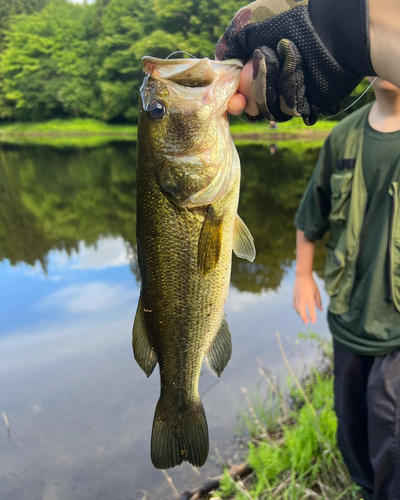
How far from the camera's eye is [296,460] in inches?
109

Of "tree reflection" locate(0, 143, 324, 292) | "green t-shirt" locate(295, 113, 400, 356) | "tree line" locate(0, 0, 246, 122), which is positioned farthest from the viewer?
"tree line" locate(0, 0, 246, 122)

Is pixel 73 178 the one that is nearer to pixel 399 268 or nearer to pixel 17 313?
pixel 17 313

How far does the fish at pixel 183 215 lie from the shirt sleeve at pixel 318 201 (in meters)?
1.23

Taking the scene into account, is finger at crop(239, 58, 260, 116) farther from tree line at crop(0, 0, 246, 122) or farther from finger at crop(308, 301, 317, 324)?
tree line at crop(0, 0, 246, 122)

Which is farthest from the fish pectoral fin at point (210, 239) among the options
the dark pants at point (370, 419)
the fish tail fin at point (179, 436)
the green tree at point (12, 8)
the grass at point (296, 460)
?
the green tree at point (12, 8)

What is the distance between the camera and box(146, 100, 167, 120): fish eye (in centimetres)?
149

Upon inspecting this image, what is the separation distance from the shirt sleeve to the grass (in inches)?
47.6

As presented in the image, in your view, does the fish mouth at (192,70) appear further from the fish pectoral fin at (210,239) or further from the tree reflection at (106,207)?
the tree reflection at (106,207)

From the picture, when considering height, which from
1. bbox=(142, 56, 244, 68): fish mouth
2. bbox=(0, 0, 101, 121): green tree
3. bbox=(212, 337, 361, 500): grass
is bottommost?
bbox=(0, 0, 101, 121): green tree

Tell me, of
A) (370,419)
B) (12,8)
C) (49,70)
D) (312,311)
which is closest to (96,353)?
(312,311)

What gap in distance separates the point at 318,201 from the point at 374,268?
66 cm

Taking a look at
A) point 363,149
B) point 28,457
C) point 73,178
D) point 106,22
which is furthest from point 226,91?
point 106,22

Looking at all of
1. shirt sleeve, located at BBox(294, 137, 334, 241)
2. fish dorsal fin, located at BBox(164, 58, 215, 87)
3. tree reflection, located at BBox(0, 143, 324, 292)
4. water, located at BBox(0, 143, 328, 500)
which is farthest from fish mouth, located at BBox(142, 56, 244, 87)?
tree reflection, located at BBox(0, 143, 324, 292)

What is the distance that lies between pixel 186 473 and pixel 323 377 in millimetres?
1492
